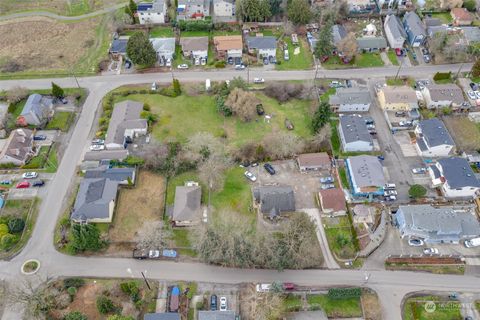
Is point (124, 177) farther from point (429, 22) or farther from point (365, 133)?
point (429, 22)

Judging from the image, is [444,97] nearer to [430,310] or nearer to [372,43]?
[372,43]

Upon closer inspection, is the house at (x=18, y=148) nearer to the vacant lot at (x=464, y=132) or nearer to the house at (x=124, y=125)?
the house at (x=124, y=125)

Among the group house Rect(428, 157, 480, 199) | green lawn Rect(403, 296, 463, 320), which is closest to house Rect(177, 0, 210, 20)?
house Rect(428, 157, 480, 199)

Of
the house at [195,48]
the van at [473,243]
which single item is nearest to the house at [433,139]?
the van at [473,243]

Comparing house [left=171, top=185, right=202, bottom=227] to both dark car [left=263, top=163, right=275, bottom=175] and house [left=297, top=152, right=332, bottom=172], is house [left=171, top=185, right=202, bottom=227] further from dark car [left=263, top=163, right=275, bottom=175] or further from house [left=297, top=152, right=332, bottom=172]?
house [left=297, top=152, right=332, bottom=172]

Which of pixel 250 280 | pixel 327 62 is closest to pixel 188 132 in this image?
pixel 250 280
